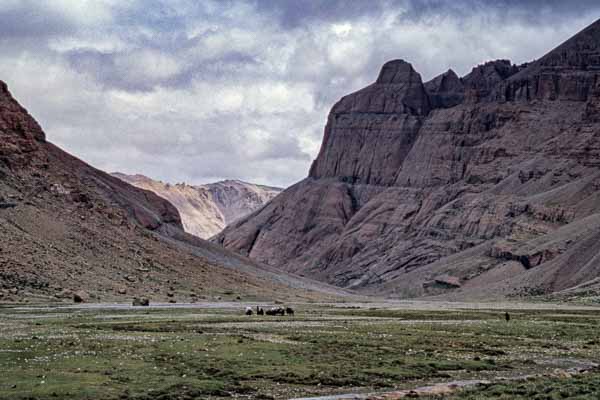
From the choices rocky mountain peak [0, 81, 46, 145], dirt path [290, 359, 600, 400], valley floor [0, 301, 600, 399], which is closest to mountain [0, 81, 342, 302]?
rocky mountain peak [0, 81, 46, 145]

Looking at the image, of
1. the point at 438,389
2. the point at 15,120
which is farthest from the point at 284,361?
the point at 15,120

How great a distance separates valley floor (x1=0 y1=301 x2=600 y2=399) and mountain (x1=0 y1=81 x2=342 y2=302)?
38740mm

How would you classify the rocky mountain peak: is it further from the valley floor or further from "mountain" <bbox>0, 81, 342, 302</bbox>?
the valley floor

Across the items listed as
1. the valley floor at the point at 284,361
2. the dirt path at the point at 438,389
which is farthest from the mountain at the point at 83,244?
the dirt path at the point at 438,389

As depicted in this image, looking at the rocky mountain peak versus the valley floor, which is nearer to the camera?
the valley floor

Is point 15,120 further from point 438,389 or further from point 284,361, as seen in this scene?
point 438,389

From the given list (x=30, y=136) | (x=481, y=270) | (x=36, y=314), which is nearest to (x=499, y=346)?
(x=36, y=314)

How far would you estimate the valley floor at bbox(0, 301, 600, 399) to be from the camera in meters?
31.6

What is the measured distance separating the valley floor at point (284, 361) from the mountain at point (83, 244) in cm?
3874

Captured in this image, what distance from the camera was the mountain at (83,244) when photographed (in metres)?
98.8

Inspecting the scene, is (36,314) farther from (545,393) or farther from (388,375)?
(545,393)

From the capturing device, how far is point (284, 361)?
38.8 meters

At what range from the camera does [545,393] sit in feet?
103

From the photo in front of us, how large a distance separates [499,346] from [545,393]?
17347mm
